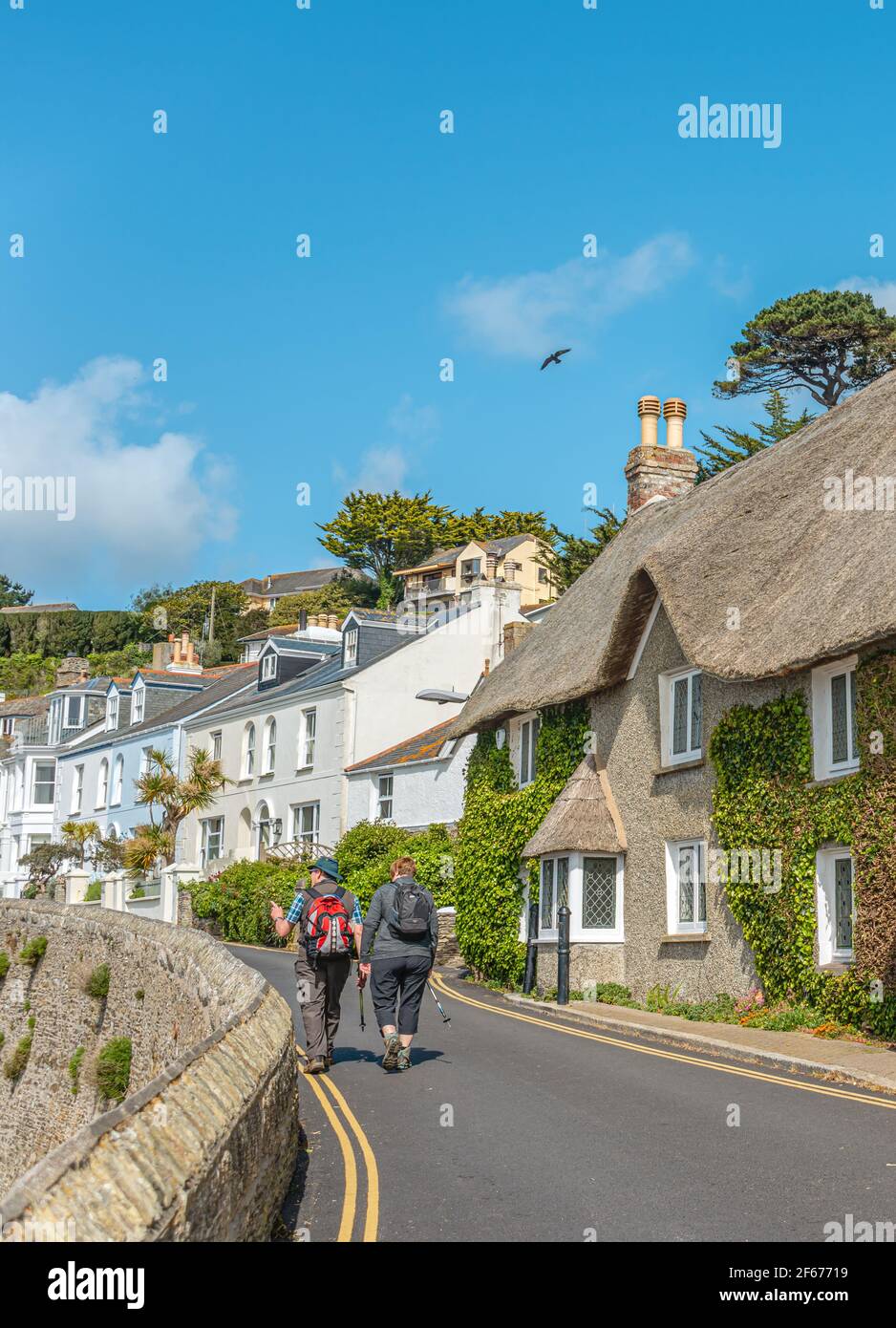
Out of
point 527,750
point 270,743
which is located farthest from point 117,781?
point 527,750

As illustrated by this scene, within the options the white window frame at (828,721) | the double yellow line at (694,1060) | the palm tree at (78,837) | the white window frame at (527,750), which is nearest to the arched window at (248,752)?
the palm tree at (78,837)

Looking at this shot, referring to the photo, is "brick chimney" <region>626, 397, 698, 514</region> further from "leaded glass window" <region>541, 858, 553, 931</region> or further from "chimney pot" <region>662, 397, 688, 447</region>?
"leaded glass window" <region>541, 858, 553, 931</region>

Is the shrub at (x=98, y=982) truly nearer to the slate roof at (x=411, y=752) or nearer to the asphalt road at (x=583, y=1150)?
the asphalt road at (x=583, y=1150)

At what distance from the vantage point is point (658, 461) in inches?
1033

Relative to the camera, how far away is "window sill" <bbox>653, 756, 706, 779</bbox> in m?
17.9

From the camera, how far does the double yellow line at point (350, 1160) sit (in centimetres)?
655

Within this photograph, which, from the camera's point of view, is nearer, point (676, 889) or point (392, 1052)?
point (392, 1052)

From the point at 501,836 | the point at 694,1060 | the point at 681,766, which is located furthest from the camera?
the point at 501,836

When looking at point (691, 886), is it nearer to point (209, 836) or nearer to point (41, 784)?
point (209, 836)

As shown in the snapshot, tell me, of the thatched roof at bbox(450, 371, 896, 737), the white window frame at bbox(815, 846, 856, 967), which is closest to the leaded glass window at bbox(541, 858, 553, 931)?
the thatched roof at bbox(450, 371, 896, 737)

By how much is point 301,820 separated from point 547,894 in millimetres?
19628

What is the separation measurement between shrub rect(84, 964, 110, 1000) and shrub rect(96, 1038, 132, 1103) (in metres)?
1.76

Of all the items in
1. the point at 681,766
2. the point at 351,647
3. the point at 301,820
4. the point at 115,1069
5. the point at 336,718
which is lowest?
the point at 115,1069
